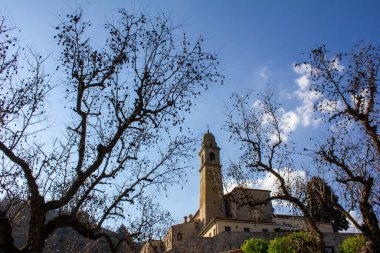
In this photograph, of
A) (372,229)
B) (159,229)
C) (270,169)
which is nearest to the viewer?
(372,229)

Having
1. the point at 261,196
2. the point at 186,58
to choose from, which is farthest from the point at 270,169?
the point at 261,196

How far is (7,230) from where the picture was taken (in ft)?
24.5

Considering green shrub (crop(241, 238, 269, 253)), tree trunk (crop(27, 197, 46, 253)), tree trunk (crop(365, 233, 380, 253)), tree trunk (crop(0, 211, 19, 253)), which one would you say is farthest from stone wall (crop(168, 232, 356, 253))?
tree trunk (crop(0, 211, 19, 253))

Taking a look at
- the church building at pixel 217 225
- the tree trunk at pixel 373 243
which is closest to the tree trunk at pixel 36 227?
the tree trunk at pixel 373 243

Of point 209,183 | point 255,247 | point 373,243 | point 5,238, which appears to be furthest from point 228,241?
point 5,238

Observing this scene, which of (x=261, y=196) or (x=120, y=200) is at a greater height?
(x=261, y=196)

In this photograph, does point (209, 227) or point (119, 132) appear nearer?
point (119, 132)

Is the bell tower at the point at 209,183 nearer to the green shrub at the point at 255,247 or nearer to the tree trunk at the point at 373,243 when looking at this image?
the green shrub at the point at 255,247

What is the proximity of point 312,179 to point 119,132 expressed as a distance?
11871 millimetres

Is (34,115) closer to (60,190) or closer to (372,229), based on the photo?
(60,190)

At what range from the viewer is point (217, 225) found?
45.2 meters

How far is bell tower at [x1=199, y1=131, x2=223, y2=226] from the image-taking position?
171 ft

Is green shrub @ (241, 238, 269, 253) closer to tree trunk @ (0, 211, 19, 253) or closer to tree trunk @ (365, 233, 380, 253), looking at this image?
tree trunk @ (365, 233, 380, 253)

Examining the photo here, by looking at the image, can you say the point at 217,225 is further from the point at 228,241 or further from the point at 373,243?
the point at 373,243
